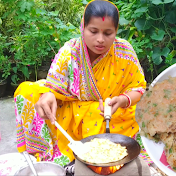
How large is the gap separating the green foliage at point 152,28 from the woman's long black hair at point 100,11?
128 cm

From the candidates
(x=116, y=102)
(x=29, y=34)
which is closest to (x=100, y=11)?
(x=116, y=102)

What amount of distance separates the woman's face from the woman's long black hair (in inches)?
1.0

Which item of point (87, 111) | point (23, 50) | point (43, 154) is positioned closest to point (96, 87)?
point (87, 111)

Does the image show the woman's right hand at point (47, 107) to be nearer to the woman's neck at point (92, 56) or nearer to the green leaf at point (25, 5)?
the woman's neck at point (92, 56)

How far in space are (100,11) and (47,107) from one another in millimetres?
721

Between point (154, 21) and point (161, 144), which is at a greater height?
point (154, 21)

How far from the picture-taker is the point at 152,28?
Answer: 2951mm

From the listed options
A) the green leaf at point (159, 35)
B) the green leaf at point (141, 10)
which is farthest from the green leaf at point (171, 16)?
the green leaf at point (141, 10)

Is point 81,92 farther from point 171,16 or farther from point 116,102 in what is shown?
point 171,16

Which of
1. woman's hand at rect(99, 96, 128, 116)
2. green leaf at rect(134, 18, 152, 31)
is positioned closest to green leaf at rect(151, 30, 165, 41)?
green leaf at rect(134, 18, 152, 31)

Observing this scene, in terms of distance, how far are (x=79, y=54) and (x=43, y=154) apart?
0.89 metres

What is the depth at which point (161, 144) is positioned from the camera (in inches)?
44.8

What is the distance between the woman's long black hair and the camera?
1.50 meters

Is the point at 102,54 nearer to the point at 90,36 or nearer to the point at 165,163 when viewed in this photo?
the point at 90,36
